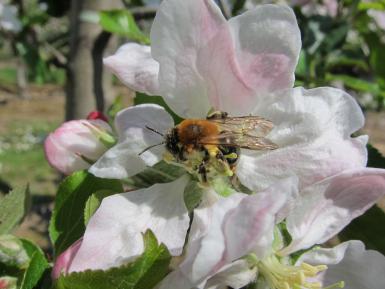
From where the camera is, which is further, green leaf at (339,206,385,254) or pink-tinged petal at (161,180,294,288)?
green leaf at (339,206,385,254)

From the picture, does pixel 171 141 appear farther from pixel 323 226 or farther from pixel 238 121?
pixel 323 226

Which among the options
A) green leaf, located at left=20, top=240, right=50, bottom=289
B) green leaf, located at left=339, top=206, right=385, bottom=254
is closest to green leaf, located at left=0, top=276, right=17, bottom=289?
green leaf, located at left=20, top=240, right=50, bottom=289

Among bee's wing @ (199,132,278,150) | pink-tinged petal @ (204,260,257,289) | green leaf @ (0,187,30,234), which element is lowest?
green leaf @ (0,187,30,234)

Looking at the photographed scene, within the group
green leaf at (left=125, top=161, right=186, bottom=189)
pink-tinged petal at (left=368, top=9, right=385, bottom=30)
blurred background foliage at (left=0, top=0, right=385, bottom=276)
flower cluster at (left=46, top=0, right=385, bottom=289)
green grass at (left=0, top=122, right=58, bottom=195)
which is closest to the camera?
flower cluster at (left=46, top=0, right=385, bottom=289)

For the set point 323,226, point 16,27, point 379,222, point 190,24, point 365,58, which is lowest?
point 16,27

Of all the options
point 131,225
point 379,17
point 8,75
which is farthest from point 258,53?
point 8,75

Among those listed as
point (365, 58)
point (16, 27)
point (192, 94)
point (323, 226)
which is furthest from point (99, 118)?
point (16, 27)

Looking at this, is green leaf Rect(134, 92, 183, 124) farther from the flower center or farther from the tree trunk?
the tree trunk
